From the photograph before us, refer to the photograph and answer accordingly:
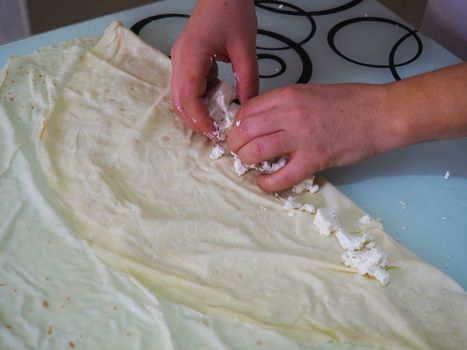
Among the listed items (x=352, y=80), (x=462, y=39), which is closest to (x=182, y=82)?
(x=352, y=80)

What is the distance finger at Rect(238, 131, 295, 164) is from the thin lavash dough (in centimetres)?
6

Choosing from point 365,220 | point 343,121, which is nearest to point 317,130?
point 343,121

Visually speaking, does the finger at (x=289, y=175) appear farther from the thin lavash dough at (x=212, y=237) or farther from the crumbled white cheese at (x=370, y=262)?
the crumbled white cheese at (x=370, y=262)

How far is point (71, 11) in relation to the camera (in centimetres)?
210

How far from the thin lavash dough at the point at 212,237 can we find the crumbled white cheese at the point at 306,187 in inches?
0.5

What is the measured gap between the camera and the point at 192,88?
2.91ft

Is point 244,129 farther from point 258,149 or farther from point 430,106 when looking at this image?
point 430,106

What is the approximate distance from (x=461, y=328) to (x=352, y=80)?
1.87ft

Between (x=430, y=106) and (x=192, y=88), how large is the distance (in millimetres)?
365

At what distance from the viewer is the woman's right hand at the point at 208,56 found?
0.89 metres

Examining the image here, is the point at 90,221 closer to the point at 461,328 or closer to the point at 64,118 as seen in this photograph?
the point at 64,118

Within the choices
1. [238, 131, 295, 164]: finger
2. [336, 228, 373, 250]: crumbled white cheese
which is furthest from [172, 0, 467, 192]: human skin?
[336, 228, 373, 250]: crumbled white cheese

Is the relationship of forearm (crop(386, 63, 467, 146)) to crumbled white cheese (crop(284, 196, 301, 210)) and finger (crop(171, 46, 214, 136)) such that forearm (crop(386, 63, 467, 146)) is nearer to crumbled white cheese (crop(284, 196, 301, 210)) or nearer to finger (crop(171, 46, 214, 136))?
crumbled white cheese (crop(284, 196, 301, 210))

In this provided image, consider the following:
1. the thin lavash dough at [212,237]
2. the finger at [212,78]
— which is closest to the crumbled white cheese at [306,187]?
the thin lavash dough at [212,237]
